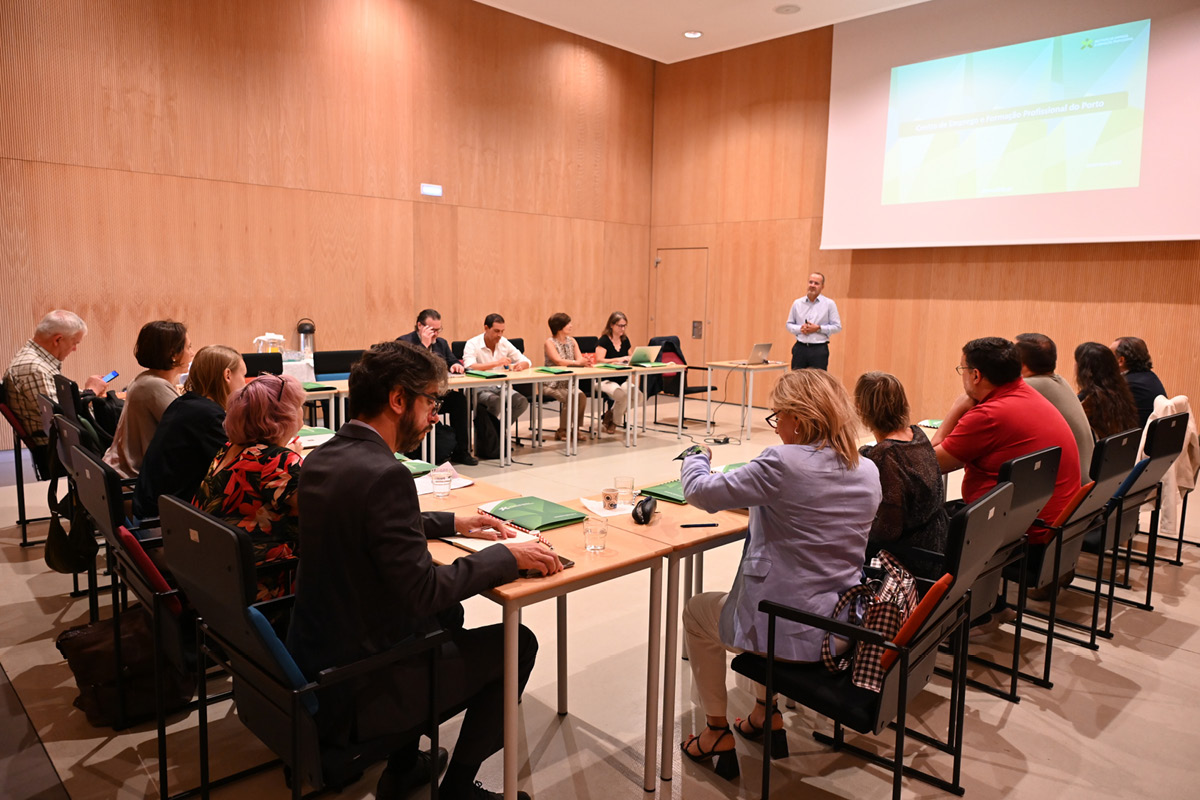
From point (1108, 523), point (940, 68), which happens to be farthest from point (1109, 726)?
point (940, 68)

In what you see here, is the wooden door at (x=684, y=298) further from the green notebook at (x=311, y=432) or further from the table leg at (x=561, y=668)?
the table leg at (x=561, y=668)

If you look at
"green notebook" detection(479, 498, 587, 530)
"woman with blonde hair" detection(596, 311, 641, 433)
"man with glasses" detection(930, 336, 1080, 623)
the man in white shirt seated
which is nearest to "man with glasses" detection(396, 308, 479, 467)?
the man in white shirt seated

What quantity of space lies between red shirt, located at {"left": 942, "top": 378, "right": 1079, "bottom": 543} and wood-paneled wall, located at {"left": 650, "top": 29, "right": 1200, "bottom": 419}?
18.1ft

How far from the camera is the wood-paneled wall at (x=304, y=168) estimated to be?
657 cm

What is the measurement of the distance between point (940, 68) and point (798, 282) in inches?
111

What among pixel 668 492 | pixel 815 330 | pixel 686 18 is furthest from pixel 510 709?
pixel 686 18

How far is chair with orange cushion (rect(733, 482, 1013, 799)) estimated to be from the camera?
6.24 feet

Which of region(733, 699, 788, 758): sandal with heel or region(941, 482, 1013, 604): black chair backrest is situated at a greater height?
region(941, 482, 1013, 604): black chair backrest

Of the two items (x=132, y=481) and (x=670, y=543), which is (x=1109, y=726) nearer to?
(x=670, y=543)

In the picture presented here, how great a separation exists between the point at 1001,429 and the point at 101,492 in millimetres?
3072

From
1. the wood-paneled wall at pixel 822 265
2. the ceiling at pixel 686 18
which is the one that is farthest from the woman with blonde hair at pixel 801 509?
the ceiling at pixel 686 18

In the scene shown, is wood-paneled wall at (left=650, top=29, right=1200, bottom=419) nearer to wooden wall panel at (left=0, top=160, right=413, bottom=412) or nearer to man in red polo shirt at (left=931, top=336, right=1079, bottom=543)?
wooden wall panel at (left=0, top=160, right=413, bottom=412)

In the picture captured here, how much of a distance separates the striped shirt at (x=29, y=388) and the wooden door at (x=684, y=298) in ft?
26.6

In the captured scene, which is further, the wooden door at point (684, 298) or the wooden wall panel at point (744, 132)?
the wooden door at point (684, 298)
